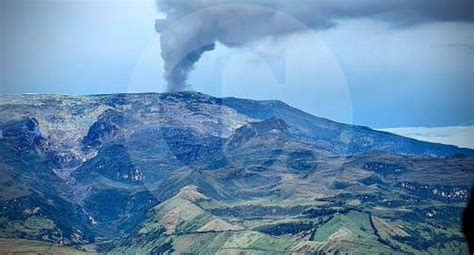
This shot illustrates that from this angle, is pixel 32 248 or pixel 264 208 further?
pixel 264 208

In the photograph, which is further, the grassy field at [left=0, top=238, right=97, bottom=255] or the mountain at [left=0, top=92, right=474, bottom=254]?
the mountain at [left=0, top=92, right=474, bottom=254]

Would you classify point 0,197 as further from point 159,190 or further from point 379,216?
point 379,216

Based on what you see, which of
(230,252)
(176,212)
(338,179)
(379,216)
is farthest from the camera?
(338,179)

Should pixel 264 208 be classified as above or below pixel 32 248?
above

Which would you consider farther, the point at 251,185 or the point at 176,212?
the point at 251,185

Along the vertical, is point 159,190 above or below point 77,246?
above

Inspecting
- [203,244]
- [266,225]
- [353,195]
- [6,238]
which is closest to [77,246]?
[6,238]

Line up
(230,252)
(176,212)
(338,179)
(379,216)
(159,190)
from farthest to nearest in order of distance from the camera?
(159,190) < (338,179) < (176,212) < (379,216) < (230,252)

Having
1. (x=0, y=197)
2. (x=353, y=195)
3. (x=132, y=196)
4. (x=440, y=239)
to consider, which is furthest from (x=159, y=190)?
(x=440, y=239)

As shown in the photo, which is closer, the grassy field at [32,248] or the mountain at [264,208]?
the grassy field at [32,248]
